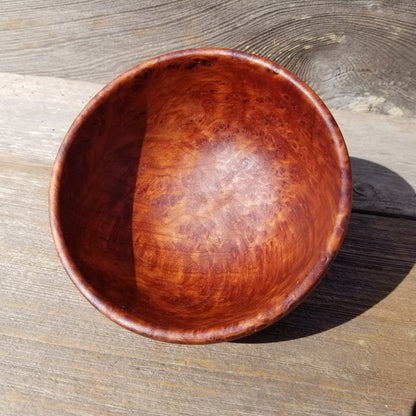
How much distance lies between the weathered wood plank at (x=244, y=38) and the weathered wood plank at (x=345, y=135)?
0.22 feet

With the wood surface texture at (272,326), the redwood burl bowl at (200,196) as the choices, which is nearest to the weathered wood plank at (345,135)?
the wood surface texture at (272,326)

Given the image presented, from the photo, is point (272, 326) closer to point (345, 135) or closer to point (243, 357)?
point (243, 357)

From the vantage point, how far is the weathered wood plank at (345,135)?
3.17 feet

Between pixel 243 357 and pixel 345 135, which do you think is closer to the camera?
pixel 243 357

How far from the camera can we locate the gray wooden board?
812mm

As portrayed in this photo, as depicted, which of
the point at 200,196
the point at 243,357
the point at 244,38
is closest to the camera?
the point at 243,357

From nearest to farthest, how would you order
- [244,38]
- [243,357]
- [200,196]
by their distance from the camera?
[243,357] → [200,196] → [244,38]

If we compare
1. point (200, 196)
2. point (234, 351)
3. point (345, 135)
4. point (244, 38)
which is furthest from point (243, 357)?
point (244, 38)

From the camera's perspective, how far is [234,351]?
842 mm

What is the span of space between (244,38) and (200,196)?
402 mm

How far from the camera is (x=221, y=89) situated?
888mm

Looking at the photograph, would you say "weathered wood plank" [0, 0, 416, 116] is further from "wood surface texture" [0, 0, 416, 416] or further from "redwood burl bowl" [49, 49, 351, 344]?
"redwood burl bowl" [49, 49, 351, 344]

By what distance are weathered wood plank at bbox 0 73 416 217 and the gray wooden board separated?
1 centimetres

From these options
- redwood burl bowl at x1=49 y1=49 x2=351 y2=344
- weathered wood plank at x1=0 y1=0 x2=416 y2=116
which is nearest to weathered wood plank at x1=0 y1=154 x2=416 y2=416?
redwood burl bowl at x1=49 y1=49 x2=351 y2=344
